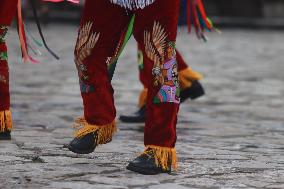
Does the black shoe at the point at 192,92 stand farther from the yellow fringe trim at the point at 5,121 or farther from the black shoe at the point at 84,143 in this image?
the black shoe at the point at 84,143

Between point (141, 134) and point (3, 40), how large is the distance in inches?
46.3

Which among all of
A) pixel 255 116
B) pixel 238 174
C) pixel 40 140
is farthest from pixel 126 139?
pixel 255 116

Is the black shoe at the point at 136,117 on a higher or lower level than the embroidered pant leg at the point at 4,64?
lower

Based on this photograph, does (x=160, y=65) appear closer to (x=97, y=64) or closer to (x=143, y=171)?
(x=97, y=64)

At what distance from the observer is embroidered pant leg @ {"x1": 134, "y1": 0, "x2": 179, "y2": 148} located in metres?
4.31

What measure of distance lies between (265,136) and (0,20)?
6.42 ft

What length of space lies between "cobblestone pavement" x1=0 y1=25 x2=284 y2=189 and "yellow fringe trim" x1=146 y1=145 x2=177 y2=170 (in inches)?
2.4

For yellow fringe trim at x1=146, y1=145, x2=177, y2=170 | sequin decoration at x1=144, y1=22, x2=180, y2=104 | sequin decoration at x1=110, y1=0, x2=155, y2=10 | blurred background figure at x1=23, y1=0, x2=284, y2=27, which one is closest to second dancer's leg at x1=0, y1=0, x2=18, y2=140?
sequin decoration at x1=110, y1=0, x2=155, y2=10

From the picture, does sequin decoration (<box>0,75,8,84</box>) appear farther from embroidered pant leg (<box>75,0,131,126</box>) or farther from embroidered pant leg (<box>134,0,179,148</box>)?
embroidered pant leg (<box>134,0,179,148</box>)

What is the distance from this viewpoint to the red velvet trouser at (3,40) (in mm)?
5133

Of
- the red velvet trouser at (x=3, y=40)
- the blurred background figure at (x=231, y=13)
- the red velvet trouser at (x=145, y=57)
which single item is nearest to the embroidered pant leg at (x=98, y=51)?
the red velvet trouser at (x=145, y=57)

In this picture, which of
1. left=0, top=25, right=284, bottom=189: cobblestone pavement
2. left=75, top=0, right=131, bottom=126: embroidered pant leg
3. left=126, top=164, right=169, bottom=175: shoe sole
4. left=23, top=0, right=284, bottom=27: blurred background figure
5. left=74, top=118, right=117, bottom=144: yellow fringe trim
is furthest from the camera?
left=23, top=0, right=284, bottom=27: blurred background figure

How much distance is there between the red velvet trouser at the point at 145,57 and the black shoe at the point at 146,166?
8cm

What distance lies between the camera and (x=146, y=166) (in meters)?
4.27
